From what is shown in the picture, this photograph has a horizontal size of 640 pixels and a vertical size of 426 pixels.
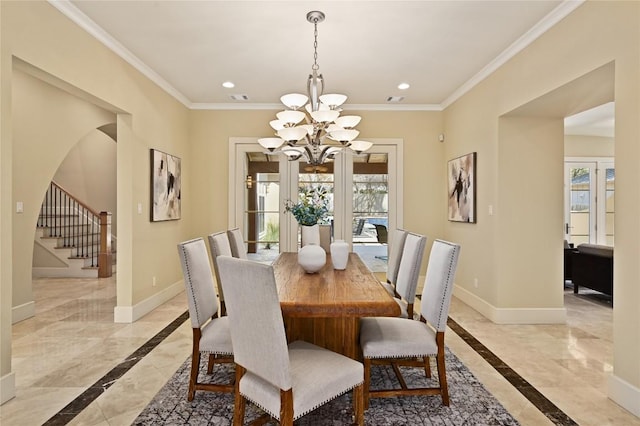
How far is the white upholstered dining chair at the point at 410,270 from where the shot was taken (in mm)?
2721

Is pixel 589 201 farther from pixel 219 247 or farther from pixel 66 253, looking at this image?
pixel 66 253

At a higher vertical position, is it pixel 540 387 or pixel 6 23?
pixel 6 23

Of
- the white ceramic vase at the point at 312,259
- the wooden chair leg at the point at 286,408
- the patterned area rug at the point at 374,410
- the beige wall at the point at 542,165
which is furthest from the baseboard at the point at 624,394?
the wooden chair leg at the point at 286,408

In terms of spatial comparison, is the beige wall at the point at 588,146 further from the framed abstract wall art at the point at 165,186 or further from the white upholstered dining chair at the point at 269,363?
the white upholstered dining chair at the point at 269,363

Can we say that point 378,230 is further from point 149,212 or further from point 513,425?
point 513,425

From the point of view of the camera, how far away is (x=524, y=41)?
3.42 meters

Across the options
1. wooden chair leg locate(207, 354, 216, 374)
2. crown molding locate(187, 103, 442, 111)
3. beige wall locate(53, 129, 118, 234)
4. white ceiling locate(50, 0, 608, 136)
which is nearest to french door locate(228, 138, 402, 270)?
crown molding locate(187, 103, 442, 111)

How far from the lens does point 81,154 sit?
8227 millimetres

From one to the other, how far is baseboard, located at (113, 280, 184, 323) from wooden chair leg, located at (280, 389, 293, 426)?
3.01 meters

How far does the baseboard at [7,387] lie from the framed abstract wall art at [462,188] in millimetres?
4486

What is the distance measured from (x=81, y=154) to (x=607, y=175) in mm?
10734

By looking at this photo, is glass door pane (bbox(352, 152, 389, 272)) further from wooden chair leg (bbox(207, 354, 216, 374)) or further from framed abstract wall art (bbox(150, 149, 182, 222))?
wooden chair leg (bbox(207, 354, 216, 374))

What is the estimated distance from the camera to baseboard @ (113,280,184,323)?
3945 millimetres

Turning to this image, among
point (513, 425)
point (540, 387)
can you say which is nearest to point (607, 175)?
point (540, 387)
